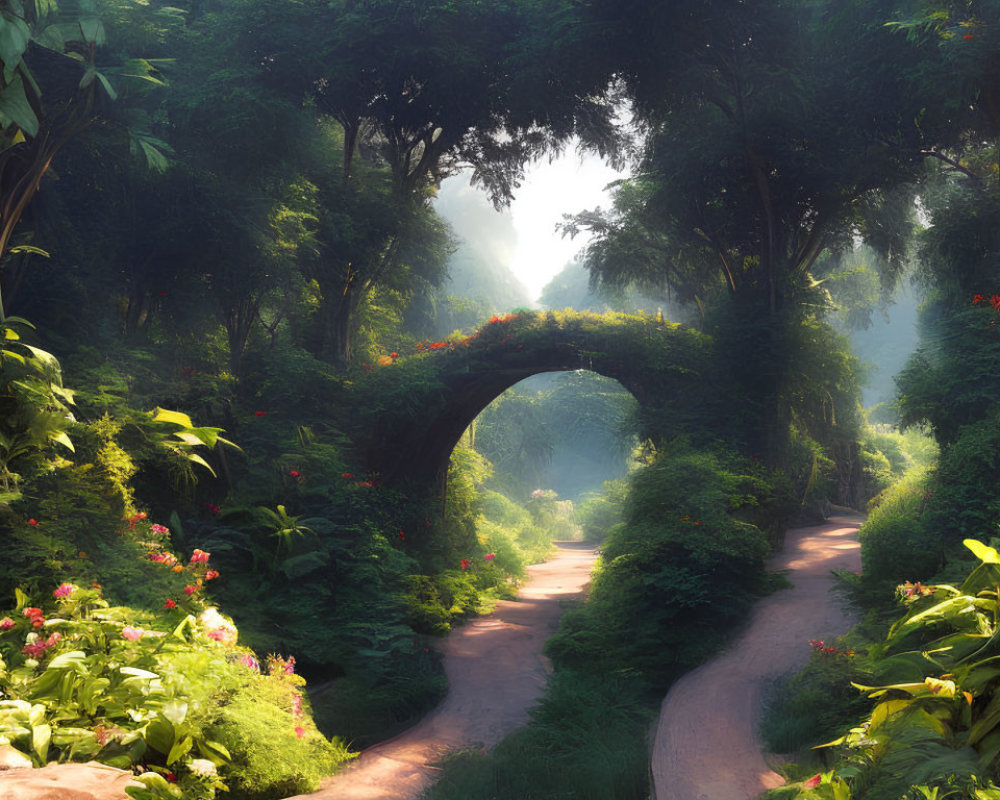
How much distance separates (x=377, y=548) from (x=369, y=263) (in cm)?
637

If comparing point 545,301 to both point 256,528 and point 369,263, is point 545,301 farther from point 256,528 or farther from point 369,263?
point 256,528

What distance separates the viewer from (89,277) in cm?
970

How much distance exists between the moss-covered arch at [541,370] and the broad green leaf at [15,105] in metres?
6.99

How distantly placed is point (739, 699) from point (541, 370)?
7637mm

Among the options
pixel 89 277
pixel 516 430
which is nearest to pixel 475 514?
pixel 89 277

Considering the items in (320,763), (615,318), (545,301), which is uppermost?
(545,301)

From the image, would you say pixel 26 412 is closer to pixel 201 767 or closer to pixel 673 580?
pixel 201 767

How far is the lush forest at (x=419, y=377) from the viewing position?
5.27 m

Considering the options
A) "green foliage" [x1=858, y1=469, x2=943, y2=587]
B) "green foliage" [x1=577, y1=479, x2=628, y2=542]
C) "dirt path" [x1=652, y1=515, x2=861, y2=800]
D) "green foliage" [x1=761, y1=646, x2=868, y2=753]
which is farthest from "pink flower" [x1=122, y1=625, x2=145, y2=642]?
"green foliage" [x1=577, y1=479, x2=628, y2=542]

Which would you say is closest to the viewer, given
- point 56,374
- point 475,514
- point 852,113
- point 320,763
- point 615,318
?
point 320,763

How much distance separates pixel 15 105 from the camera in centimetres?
637

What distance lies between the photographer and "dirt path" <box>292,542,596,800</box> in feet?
19.7

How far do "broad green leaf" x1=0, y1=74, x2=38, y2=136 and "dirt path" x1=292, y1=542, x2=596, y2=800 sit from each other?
6493 millimetres

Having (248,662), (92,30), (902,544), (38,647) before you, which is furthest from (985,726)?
(92,30)
